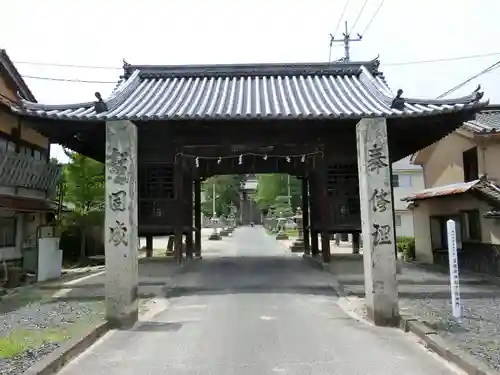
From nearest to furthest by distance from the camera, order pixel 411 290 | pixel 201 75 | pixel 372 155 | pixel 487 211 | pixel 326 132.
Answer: pixel 372 155 < pixel 411 290 < pixel 326 132 < pixel 487 211 < pixel 201 75

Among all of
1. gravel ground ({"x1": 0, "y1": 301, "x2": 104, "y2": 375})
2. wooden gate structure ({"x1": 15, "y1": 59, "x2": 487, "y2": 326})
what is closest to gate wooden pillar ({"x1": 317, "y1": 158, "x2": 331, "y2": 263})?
wooden gate structure ({"x1": 15, "y1": 59, "x2": 487, "y2": 326})

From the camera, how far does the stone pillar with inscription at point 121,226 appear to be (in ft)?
30.3

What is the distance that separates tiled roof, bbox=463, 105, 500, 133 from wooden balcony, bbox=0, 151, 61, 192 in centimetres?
1529

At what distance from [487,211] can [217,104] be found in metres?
9.21

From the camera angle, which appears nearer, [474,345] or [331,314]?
[474,345]

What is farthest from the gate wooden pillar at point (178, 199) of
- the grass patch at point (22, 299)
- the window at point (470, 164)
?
the window at point (470, 164)

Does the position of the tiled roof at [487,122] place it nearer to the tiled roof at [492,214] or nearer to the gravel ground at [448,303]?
the tiled roof at [492,214]

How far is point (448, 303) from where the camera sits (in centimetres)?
1070

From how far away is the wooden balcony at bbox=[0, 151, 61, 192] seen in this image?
14.6m

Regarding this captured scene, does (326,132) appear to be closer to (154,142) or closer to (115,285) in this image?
(154,142)

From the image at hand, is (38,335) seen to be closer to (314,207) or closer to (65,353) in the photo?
(65,353)

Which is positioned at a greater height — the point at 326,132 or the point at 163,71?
the point at 163,71

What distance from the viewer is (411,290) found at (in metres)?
12.6

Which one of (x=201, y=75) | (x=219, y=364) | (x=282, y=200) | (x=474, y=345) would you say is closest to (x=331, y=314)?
(x=474, y=345)
